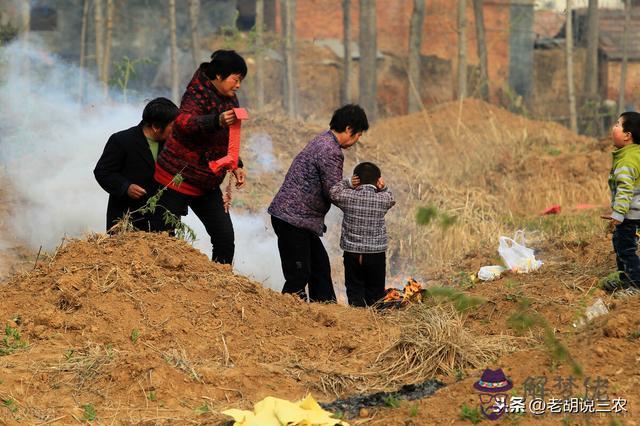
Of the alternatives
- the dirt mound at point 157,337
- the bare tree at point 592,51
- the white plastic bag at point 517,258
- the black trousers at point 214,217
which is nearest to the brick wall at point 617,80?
the bare tree at point 592,51

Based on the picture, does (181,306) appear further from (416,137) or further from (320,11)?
(320,11)

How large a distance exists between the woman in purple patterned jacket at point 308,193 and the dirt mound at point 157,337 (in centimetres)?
55

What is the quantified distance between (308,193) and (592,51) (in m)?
22.0

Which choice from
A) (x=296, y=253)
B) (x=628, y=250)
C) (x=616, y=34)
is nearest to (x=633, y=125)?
(x=628, y=250)

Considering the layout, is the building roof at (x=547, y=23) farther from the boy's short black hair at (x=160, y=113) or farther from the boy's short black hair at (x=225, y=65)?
the boy's short black hair at (x=225, y=65)

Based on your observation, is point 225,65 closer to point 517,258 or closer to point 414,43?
point 517,258

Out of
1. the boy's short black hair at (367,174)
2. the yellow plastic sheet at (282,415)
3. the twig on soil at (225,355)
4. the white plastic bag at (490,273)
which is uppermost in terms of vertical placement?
the boy's short black hair at (367,174)

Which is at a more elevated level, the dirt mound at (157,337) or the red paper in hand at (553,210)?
the dirt mound at (157,337)

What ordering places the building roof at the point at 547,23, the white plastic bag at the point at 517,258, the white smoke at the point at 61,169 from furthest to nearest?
the building roof at the point at 547,23 < the white smoke at the point at 61,169 < the white plastic bag at the point at 517,258

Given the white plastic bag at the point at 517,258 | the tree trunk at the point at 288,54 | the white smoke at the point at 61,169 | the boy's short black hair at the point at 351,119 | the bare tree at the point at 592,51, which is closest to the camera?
the boy's short black hair at the point at 351,119

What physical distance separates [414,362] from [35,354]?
2.17 metres

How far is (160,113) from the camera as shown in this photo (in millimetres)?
7574

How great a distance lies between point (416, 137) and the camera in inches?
820

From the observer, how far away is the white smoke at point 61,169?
36.8 ft
